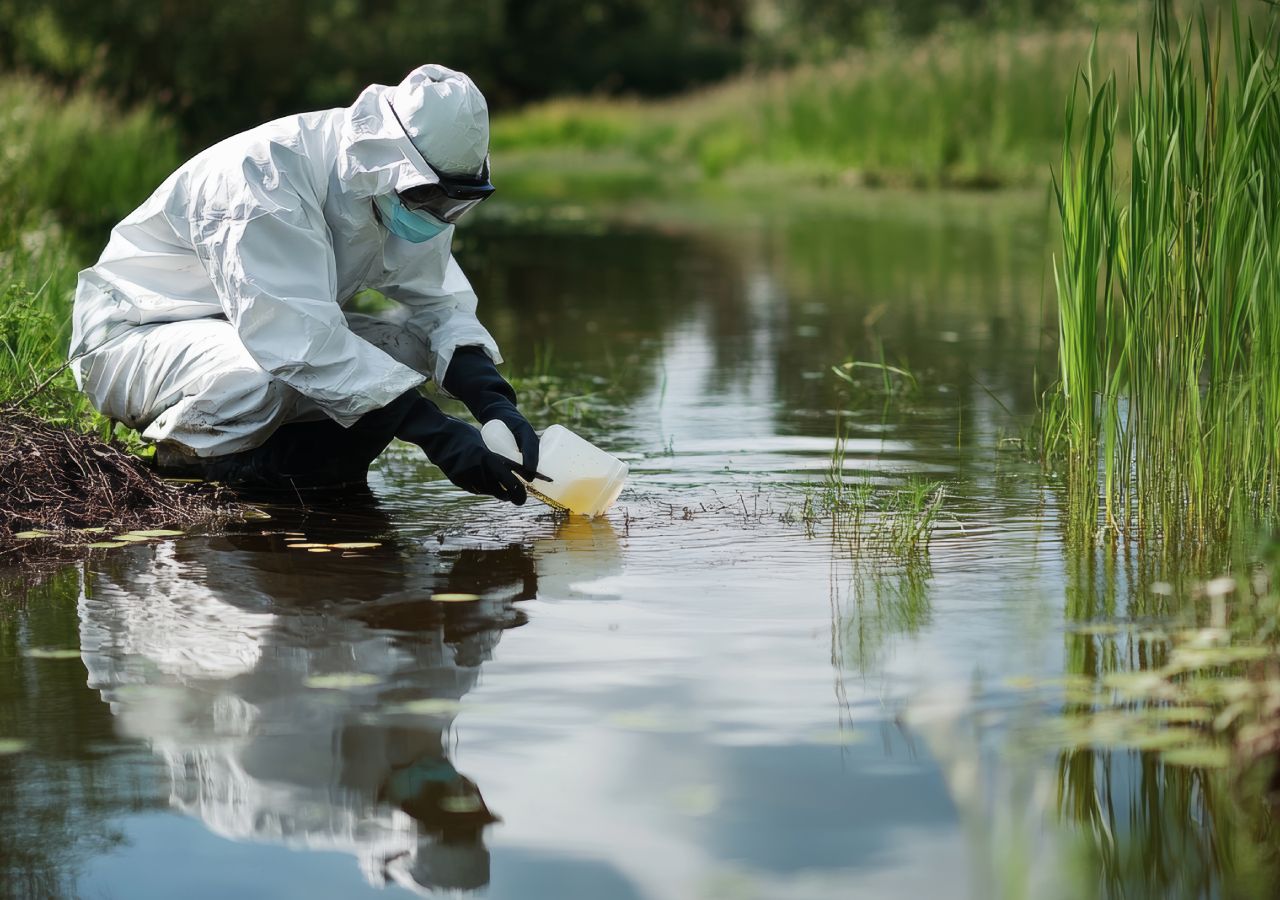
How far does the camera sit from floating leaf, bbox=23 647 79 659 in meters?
3.76

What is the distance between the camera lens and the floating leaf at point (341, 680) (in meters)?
3.55

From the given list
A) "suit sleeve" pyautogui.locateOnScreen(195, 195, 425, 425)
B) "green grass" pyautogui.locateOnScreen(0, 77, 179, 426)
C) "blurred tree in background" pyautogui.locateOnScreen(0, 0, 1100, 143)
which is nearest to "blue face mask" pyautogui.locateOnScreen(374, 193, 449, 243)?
"suit sleeve" pyautogui.locateOnScreen(195, 195, 425, 425)

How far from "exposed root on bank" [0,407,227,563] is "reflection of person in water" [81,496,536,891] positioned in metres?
0.27

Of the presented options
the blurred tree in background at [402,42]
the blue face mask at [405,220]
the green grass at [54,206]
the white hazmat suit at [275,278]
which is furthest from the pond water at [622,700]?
the blurred tree in background at [402,42]

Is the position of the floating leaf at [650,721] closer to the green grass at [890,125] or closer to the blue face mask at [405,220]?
the blue face mask at [405,220]

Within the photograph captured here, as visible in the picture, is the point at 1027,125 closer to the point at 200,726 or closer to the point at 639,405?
the point at 639,405

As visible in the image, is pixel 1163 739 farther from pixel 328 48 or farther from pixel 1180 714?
pixel 328 48

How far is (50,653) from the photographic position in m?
3.78

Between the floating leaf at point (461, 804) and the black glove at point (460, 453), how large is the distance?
186 cm

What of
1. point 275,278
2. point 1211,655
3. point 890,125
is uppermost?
point 275,278

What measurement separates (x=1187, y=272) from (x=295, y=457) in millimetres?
2789

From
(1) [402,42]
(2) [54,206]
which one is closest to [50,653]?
(2) [54,206]

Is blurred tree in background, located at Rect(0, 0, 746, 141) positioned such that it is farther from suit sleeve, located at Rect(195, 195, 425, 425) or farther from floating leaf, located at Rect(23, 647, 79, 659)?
floating leaf, located at Rect(23, 647, 79, 659)

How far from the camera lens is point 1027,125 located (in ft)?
63.2
